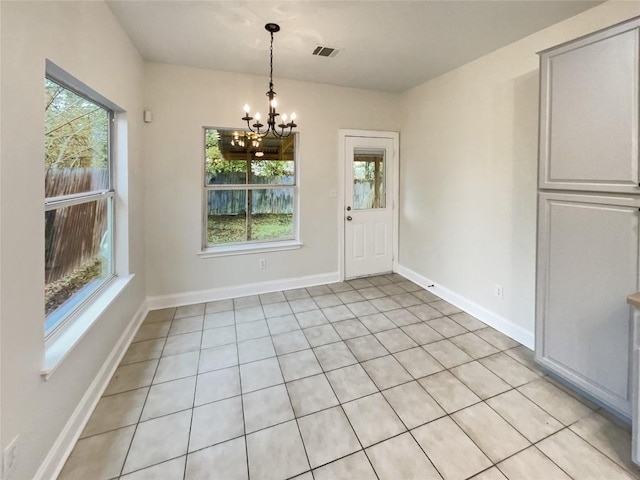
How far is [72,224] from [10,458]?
126cm

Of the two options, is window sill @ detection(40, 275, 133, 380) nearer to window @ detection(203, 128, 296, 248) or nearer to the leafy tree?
the leafy tree

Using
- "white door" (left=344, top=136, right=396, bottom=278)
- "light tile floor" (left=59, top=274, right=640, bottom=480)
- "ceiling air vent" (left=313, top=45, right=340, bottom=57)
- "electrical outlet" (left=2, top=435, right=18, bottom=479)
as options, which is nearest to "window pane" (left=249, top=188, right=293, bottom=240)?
"white door" (left=344, top=136, right=396, bottom=278)

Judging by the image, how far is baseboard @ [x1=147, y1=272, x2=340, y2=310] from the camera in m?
3.43

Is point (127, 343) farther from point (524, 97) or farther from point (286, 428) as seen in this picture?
point (524, 97)

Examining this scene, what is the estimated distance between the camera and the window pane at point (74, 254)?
1680 millimetres

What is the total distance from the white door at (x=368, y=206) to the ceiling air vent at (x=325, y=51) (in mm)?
1282

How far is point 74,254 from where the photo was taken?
1.95 meters

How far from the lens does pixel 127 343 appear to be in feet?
8.48

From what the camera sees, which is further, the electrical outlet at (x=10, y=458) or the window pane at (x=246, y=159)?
the window pane at (x=246, y=159)

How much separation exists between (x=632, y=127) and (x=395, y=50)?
1.98m

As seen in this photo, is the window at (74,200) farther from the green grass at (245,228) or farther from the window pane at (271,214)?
the window pane at (271,214)

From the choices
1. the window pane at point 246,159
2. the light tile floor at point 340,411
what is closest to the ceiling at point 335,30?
the window pane at point 246,159

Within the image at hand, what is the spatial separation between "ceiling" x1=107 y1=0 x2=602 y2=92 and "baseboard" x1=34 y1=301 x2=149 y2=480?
100 inches

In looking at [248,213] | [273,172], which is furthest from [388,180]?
[248,213]
